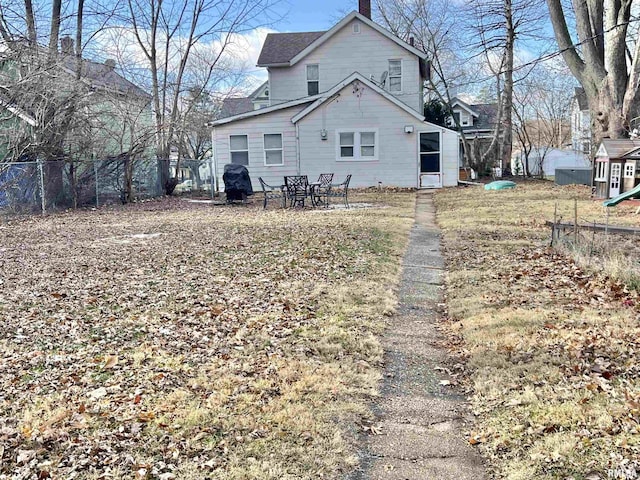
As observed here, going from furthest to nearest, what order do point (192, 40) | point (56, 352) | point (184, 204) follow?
point (192, 40) → point (184, 204) → point (56, 352)

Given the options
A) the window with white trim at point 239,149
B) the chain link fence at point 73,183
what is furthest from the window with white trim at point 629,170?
the chain link fence at point 73,183

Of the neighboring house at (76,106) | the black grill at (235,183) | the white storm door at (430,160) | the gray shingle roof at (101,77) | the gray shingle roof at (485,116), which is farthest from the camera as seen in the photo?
the gray shingle roof at (485,116)

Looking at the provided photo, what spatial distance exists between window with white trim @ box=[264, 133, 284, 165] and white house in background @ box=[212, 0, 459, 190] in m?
0.04

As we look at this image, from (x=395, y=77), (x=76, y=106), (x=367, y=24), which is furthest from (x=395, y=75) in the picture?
(x=76, y=106)

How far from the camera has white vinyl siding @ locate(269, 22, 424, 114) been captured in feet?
83.1

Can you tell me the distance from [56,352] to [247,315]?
1.84 metres

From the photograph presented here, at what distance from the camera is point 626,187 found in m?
16.5

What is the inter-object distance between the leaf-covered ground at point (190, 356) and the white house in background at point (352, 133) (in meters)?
13.8

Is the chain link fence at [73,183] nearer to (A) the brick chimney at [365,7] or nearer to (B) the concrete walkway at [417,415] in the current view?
(A) the brick chimney at [365,7]

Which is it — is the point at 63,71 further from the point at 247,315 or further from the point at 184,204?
the point at 247,315

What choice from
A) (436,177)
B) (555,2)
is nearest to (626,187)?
(555,2)

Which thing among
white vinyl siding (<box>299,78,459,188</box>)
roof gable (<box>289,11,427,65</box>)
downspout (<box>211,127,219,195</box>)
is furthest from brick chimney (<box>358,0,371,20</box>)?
downspout (<box>211,127,219,195</box>)

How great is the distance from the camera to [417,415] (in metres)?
3.79

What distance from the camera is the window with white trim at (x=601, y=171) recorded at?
669 inches
